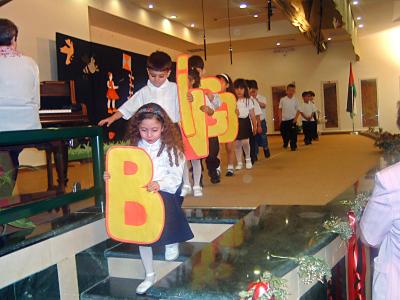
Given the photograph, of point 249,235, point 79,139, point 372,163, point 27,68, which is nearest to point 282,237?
point 249,235

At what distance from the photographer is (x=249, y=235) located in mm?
2797

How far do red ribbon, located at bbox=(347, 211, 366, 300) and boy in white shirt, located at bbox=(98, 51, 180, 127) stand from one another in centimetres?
164

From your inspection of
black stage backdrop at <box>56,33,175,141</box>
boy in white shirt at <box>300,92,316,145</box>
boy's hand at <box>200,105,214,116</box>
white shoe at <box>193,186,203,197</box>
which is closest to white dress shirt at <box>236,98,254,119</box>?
white shoe at <box>193,186,203,197</box>

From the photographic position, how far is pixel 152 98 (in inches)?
142

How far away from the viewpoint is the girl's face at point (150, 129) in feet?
9.28

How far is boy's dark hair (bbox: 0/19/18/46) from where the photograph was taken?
2957 millimetres

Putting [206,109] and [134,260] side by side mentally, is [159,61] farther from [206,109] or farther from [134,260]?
[134,260]

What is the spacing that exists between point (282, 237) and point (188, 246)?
2.80 feet

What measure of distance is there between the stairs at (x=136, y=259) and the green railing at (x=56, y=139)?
1.35 feet

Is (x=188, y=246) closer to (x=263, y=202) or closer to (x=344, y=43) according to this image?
(x=263, y=202)

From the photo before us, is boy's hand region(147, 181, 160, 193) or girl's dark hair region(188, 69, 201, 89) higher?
girl's dark hair region(188, 69, 201, 89)

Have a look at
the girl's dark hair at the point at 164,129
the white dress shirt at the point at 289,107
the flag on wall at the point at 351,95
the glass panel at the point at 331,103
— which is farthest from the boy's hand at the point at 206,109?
the glass panel at the point at 331,103

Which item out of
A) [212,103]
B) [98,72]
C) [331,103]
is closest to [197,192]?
[212,103]

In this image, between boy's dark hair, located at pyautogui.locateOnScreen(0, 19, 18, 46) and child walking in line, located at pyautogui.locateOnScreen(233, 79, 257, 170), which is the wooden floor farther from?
boy's dark hair, located at pyautogui.locateOnScreen(0, 19, 18, 46)
